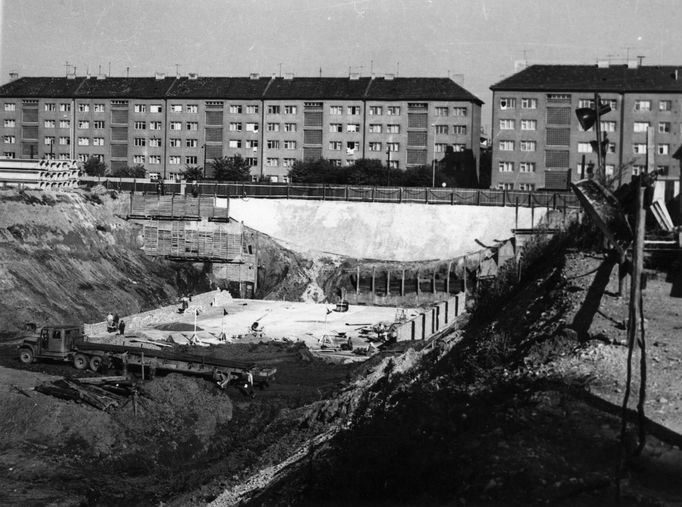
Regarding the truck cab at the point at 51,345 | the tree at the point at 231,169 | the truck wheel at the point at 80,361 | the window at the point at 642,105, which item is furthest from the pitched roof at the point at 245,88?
the truck wheel at the point at 80,361

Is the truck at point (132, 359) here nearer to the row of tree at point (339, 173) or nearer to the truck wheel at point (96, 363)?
the truck wheel at point (96, 363)

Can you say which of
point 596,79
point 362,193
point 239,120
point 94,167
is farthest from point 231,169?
point 596,79

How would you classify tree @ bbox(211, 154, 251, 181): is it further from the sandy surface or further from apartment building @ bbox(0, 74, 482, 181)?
the sandy surface

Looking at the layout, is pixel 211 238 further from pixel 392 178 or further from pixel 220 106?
pixel 220 106

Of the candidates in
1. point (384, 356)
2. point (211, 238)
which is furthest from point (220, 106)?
point (384, 356)

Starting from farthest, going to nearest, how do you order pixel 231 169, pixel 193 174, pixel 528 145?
→ pixel 193 174 < pixel 231 169 < pixel 528 145

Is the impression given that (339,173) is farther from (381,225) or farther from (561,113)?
(561,113)

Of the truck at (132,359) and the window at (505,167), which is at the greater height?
the window at (505,167)
